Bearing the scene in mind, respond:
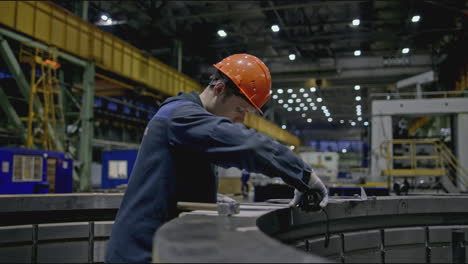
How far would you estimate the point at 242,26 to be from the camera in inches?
800

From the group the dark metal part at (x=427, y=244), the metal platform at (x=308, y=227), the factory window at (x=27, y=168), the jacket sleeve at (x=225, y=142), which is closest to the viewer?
the jacket sleeve at (x=225, y=142)

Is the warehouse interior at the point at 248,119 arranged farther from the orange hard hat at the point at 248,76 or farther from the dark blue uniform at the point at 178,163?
the orange hard hat at the point at 248,76

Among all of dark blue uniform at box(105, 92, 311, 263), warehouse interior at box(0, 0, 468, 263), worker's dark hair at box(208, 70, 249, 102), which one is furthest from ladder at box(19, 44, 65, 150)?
dark blue uniform at box(105, 92, 311, 263)

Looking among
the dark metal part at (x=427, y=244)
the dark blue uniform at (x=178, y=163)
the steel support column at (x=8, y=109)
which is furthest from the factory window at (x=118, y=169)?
the dark blue uniform at (x=178, y=163)

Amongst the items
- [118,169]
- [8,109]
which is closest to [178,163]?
[8,109]

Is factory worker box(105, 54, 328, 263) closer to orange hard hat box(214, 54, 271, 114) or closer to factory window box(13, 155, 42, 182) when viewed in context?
orange hard hat box(214, 54, 271, 114)

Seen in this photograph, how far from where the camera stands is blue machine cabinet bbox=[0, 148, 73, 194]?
31.4 feet

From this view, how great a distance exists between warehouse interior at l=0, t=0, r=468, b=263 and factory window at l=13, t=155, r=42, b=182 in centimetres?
3

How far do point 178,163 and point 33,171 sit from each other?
401 inches

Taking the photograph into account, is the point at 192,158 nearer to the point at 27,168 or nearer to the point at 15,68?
the point at 27,168

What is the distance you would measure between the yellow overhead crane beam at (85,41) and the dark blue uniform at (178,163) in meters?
11.1

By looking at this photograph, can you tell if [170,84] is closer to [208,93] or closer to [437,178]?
[437,178]

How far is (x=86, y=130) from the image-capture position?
13.7 m

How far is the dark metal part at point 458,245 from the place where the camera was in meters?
2.27
